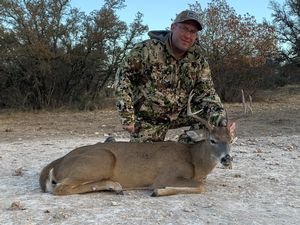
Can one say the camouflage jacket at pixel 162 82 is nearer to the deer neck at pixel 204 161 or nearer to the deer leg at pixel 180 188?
the deer neck at pixel 204 161

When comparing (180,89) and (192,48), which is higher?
(192,48)

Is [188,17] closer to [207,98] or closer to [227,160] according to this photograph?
[207,98]

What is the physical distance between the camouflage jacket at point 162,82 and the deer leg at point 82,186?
120 centimetres

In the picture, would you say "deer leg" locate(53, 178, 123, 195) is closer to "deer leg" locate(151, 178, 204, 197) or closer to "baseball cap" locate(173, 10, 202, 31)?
"deer leg" locate(151, 178, 204, 197)

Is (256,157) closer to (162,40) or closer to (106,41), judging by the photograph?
(162,40)

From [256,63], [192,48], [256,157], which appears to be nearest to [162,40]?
[192,48]

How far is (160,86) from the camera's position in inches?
279

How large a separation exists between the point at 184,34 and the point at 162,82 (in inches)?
30.8

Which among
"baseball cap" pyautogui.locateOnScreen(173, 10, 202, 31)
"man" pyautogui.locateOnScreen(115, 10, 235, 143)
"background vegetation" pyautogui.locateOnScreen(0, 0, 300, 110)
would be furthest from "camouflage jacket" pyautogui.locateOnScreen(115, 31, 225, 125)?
"background vegetation" pyautogui.locateOnScreen(0, 0, 300, 110)

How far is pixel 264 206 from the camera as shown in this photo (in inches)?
211

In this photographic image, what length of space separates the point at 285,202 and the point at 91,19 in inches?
751

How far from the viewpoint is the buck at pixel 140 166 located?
581 cm

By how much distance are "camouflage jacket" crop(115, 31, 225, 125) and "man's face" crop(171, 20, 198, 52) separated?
0.70 ft

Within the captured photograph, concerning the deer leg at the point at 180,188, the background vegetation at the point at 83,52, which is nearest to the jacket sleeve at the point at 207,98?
the deer leg at the point at 180,188
